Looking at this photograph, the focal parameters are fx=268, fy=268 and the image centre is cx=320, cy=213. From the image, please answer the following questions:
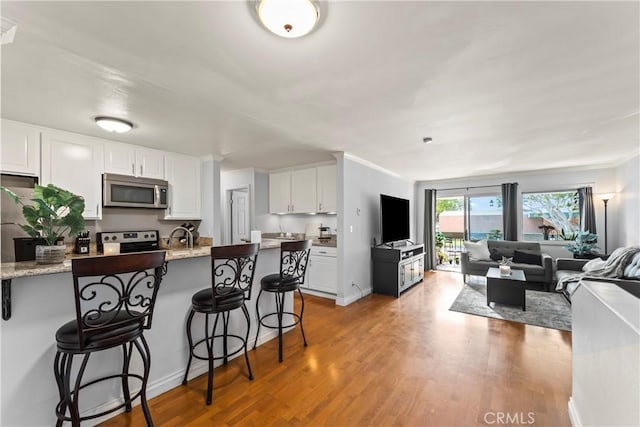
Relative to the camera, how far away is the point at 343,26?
56.6 inches

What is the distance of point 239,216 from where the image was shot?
5.87 metres

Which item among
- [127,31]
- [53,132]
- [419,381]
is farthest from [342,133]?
[53,132]

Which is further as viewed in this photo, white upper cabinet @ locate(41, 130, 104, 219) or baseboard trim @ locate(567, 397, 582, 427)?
white upper cabinet @ locate(41, 130, 104, 219)

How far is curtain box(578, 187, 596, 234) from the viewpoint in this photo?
521 cm

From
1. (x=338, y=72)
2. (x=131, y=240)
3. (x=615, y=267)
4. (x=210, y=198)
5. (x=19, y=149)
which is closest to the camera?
(x=338, y=72)

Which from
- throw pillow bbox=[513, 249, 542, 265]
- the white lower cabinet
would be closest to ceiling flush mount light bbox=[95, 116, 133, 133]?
the white lower cabinet

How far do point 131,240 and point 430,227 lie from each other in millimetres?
6348

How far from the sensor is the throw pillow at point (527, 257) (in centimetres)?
503

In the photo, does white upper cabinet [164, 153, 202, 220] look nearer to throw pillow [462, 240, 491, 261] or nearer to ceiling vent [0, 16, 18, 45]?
ceiling vent [0, 16, 18, 45]

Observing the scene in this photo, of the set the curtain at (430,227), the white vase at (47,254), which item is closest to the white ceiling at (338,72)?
the white vase at (47,254)

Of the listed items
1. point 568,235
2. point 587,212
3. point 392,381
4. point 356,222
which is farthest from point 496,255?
point 392,381

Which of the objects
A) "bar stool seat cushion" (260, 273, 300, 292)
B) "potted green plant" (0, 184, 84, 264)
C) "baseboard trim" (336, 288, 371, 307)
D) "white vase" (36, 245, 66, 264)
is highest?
"potted green plant" (0, 184, 84, 264)

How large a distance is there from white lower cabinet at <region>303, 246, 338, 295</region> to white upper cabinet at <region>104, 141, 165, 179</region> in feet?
9.00

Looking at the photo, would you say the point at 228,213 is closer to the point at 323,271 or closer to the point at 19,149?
the point at 323,271
